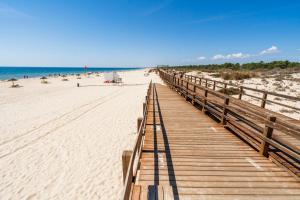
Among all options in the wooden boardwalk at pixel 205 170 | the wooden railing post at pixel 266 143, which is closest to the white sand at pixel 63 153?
the wooden boardwalk at pixel 205 170

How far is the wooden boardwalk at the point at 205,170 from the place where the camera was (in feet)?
8.80

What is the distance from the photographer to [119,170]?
16.7 feet

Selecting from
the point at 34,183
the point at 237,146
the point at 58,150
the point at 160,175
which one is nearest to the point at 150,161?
the point at 160,175

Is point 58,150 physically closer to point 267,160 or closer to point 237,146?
point 237,146

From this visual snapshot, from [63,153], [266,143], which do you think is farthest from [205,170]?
[63,153]

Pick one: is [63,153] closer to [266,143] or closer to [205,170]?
[205,170]

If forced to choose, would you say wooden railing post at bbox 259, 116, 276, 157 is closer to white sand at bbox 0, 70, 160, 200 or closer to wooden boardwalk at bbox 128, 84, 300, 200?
wooden boardwalk at bbox 128, 84, 300, 200

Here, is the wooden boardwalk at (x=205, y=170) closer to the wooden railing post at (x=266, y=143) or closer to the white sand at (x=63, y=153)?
the wooden railing post at (x=266, y=143)

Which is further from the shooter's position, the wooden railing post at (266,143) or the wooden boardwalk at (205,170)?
the wooden railing post at (266,143)

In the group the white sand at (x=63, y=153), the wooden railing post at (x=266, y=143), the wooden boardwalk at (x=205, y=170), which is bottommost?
the white sand at (x=63, y=153)

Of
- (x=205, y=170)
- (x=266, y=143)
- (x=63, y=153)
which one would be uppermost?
(x=266, y=143)

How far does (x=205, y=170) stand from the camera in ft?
10.8

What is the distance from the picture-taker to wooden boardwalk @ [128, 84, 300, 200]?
2684mm

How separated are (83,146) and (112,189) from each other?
9.26ft
